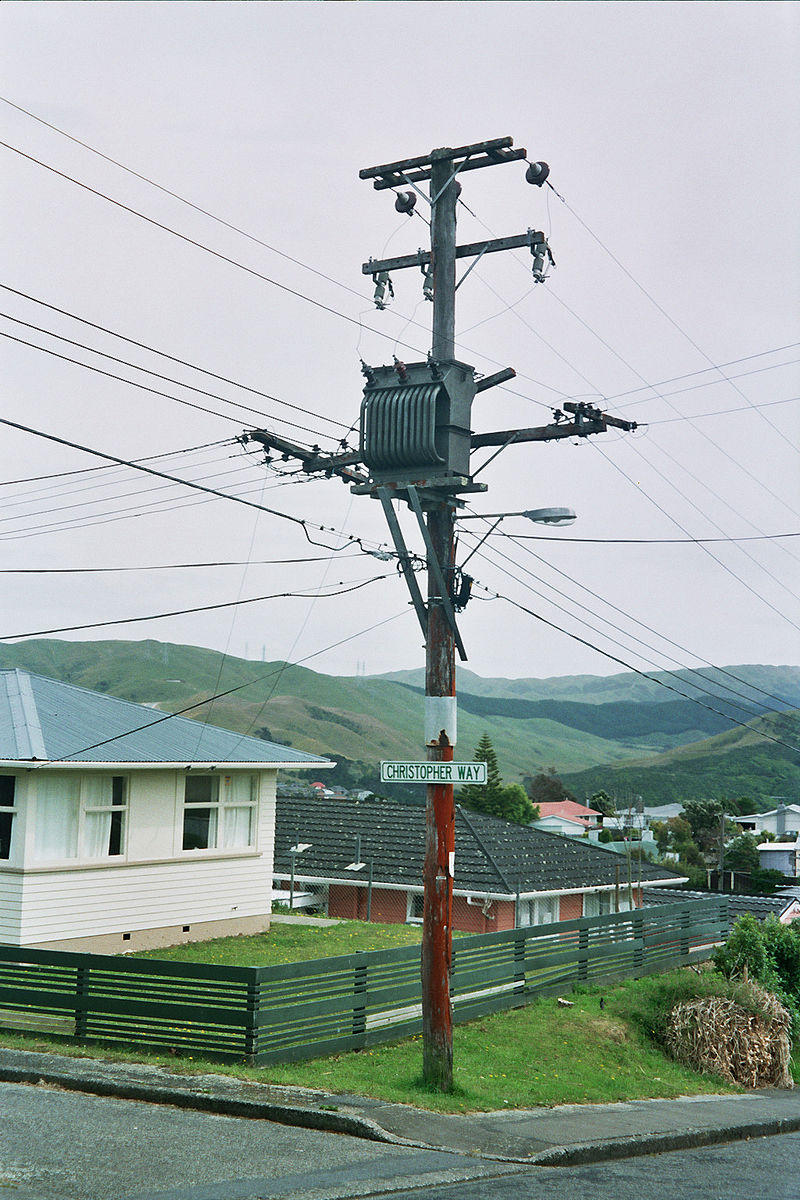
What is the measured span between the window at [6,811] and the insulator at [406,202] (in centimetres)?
1100

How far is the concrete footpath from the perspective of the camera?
11133 mm

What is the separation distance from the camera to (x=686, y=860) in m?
106

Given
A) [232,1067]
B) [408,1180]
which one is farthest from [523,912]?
[408,1180]

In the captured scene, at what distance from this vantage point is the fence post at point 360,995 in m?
14.8

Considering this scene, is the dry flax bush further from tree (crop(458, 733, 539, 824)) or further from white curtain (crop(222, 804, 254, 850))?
tree (crop(458, 733, 539, 824))

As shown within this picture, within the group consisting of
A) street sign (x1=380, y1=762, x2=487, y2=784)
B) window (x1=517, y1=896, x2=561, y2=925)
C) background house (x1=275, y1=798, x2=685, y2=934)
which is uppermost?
street sign (x1=380, y1=762, x2=487, y2=784)

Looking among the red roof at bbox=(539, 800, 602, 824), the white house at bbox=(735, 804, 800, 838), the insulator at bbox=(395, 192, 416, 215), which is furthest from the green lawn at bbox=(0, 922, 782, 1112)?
the red roof at bbox=(539, 800, 602, 824)

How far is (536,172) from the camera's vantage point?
15.7 m

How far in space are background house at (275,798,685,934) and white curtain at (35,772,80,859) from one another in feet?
36.8

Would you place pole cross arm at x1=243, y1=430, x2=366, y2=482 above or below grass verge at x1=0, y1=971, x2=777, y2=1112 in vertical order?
above

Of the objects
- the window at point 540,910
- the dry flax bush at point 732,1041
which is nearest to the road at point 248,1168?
the dry flax bush at point 732,1041

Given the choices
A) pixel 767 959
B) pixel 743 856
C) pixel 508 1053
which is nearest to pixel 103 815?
pixel 508 1053

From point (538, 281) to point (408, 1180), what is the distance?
10946 millimetres

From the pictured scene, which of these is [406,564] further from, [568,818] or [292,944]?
[568,818]
